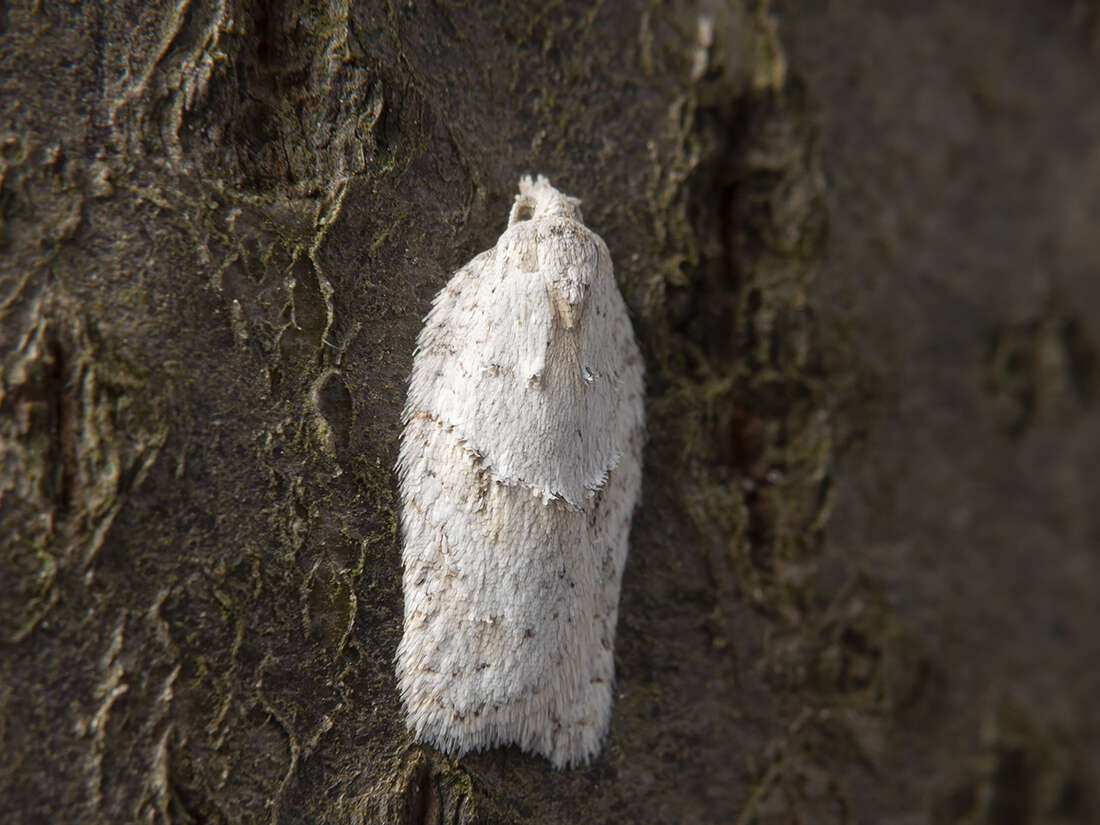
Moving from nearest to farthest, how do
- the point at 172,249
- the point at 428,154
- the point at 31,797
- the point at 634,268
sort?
1. the point at 31,797
2. the point at 172,249
3. the point at 428,154
4. the point at 634,268

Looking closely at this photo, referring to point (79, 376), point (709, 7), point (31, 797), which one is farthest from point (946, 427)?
point (31, 797)

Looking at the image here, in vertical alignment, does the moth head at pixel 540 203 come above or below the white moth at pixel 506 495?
above

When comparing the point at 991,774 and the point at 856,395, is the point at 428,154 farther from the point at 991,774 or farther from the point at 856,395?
the point at 991,774

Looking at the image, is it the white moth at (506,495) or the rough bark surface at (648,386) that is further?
the white moth at (506,495)

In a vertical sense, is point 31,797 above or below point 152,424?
below

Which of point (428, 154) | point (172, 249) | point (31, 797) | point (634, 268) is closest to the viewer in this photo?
point (31, 797)

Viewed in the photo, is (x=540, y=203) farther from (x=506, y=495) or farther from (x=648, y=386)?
(x=506, y=495)

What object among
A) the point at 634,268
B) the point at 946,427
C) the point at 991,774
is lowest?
the point at 991,774

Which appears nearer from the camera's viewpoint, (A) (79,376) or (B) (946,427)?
(A) (79,376)
